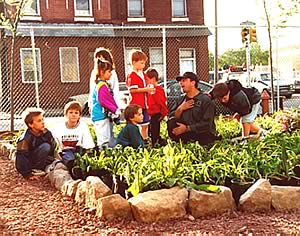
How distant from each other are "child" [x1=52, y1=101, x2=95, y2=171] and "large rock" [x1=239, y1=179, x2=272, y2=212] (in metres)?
2.77

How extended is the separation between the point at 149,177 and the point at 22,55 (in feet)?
60.7

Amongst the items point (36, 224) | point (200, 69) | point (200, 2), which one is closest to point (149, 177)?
point (36, 224)

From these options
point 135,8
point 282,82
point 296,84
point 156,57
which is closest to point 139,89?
point 156,57

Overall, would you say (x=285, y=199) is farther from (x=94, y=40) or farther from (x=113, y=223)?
(x=94, y=40)

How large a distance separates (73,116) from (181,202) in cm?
280

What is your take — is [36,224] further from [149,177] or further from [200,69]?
[200,69]

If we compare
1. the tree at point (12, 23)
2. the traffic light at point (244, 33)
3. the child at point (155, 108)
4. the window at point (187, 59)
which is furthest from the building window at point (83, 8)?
the child at point (155, 108)

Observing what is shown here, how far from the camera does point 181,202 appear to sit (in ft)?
14.9

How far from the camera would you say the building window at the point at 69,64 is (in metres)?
23.8

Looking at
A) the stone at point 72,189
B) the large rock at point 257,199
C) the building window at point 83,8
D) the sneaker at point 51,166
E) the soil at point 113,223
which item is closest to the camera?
the soil at point 113,223

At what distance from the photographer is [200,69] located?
26672mm

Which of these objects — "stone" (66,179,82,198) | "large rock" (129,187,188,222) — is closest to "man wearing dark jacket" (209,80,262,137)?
"stone" (66,179,82,198)

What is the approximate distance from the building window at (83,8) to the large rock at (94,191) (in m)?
23.9

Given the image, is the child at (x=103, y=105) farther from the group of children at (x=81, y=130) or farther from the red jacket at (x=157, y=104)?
the red jacket at (x=157, y=104)
